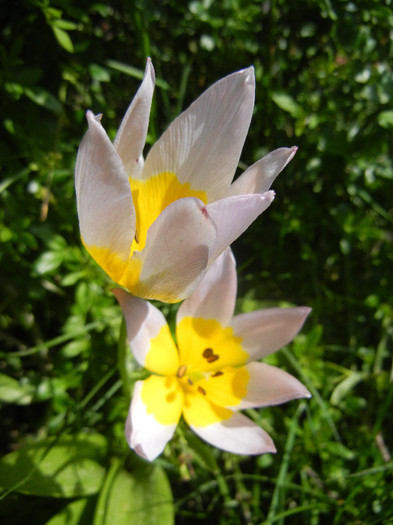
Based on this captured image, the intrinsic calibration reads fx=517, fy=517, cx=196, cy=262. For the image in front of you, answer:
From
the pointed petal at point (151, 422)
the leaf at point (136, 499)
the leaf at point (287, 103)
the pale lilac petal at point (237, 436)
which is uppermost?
the leaf at point (287, 103)

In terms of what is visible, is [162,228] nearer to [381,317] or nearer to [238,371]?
[238,371]

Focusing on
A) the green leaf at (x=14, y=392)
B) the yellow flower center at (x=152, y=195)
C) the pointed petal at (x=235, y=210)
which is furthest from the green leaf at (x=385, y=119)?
the green leaf at (x=14, y=392)

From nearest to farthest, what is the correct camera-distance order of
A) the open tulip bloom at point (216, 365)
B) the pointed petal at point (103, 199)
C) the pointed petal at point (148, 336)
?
the pointed petal at point (103, 199), the pointed petal at point (148, 336), the open tulip bloom at point (216, 365)

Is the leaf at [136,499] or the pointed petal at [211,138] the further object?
the leaf at [136,499]

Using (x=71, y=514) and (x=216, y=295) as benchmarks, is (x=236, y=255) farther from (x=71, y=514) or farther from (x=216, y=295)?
(x=71, y=514)

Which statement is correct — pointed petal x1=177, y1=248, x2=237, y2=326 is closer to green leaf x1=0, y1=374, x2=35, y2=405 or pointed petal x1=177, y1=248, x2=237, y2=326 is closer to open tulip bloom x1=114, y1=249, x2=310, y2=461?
open tulip bloom x1=114, y1=249, x2=310, y2=461

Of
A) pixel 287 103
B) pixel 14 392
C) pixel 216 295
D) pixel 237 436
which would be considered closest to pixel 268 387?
pixel 237 436

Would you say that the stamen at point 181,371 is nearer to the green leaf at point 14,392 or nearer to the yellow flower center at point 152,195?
the yellow flower center at point 152,195
